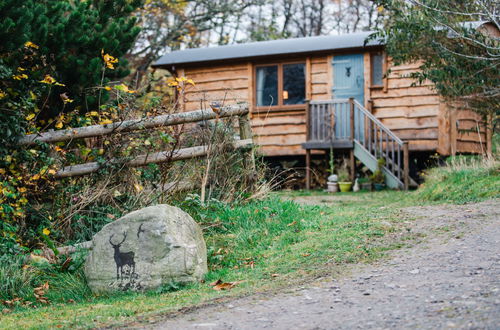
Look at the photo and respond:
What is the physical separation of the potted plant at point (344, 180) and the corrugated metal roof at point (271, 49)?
125 inches

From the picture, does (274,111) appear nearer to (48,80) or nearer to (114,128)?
(114,128)

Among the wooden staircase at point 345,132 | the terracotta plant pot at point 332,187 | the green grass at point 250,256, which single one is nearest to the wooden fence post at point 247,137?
the green grass at point 250,256

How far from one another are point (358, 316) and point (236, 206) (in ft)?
13.5

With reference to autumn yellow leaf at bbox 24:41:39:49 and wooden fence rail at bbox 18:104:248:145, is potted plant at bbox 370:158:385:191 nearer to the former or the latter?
wooden fence rail at bbox 18:104:248:145

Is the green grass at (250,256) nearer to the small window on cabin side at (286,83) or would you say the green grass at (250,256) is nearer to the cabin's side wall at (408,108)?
the cabin's side wall at (408,108)

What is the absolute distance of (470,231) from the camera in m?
6.28

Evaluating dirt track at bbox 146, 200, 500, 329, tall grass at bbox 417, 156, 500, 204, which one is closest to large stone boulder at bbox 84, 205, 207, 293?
dirt track at bbox 146, 200, 500, 329

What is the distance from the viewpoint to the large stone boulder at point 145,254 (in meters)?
5.41

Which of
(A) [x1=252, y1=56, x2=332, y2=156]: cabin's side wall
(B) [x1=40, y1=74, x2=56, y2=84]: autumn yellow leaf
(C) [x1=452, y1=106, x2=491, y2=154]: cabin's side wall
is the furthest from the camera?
(A) [x1=252, y1=56, x2=332, y2=156]: cabin's side wall

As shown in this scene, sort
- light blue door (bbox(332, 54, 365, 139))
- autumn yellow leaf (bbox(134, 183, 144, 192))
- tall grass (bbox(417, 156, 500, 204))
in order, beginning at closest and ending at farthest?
autumn yellow leaf (bbox(134, 183, 144, 192))
tall grass (bbox(417, 156, 500, 204))
light blue door (bbox(332, 54, 365, 139))

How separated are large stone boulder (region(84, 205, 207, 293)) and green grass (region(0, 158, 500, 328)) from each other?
14 centimetres

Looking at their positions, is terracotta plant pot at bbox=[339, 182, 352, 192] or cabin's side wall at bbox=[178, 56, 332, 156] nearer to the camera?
terracotta plant pot at bbox=[339, 182, 352, 192]

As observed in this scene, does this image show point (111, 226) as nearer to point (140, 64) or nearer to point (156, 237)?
point (156, 237)

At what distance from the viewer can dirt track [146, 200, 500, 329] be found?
3713 millimetres
